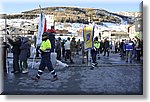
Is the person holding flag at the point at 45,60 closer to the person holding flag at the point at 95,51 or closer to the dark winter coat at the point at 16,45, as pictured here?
the dark winter coat at the point at 16,45

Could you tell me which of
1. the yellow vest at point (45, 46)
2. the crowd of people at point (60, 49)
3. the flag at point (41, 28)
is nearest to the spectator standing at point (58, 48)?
the crowd of people at point (60, 49)

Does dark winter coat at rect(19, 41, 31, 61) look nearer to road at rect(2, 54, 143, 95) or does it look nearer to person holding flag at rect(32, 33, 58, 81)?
road at rect(2, 54, 143, 95)

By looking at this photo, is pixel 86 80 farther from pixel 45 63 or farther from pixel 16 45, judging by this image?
pixel 16 45

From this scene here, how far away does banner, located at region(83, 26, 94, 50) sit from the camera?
25.5 ft

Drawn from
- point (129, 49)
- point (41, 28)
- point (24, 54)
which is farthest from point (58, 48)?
point (129, 49)

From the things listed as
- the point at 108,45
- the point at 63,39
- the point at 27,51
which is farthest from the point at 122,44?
the point at 27,51

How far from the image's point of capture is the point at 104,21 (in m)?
7.79

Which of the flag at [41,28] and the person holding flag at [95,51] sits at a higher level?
the flag at [41,28]

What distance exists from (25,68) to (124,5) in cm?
167

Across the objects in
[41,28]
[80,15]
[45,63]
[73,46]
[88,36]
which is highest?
[80,15]

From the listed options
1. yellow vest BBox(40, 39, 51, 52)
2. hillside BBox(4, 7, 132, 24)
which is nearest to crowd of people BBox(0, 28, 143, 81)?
yellow vest BBox(40, 39, 51, 52)

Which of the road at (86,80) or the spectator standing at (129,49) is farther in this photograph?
the spectator standing at (129,49)

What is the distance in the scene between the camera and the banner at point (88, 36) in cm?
776

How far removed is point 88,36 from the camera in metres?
7.77
